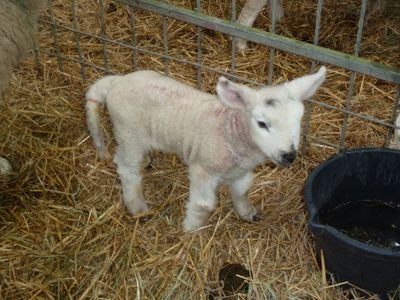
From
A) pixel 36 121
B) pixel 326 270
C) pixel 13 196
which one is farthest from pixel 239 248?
pixel 36 121

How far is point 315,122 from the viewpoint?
2.93 metres

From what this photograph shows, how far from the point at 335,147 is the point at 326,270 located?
0.63m

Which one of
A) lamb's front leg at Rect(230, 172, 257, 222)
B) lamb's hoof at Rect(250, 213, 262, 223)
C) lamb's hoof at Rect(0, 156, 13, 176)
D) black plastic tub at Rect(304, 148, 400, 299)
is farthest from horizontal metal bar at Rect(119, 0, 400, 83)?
lamb's hoof at Rect(0, 156, 13, 176)

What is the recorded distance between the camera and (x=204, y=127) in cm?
222

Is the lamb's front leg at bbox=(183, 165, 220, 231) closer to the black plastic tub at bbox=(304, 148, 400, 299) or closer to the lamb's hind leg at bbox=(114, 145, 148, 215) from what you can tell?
the lamb's hind leg at bbox=(114, 145, 148, 215)

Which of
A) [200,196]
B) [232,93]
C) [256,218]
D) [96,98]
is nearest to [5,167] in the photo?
[96,98]

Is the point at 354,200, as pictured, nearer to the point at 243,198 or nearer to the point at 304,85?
the point at 243,198

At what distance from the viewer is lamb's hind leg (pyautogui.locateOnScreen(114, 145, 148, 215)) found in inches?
95.7

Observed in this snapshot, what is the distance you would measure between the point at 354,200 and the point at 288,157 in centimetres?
65

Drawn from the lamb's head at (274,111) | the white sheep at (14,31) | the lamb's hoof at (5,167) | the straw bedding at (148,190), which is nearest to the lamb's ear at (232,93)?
the lamb's head at (274,111)

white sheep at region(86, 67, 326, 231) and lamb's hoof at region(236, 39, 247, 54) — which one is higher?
white sheep at region(86, 67, 326, 231)

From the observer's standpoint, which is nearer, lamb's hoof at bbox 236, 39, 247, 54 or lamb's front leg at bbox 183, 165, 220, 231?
lamb's front leg at bbox 183, 165, 220, 231

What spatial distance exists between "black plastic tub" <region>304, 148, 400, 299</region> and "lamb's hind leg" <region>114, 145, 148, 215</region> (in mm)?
640

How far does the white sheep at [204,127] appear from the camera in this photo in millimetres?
1970
